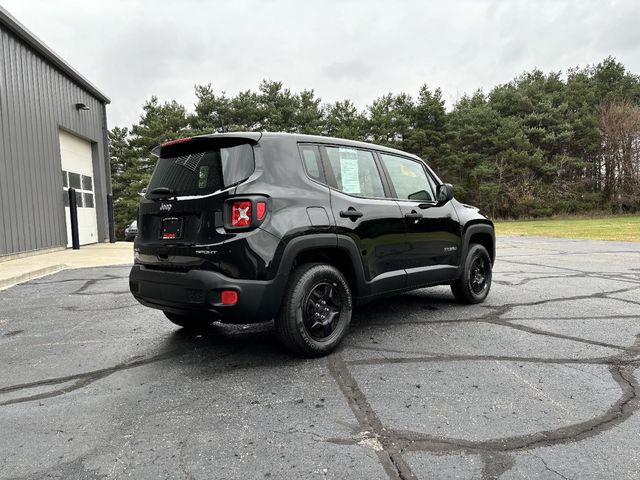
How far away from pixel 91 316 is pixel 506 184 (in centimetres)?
3890

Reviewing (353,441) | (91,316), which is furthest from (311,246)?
(91,316)

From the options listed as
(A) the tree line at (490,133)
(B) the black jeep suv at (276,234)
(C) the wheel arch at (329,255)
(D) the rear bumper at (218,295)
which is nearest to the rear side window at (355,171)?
→ (B) the black jeep suv at (276,234)

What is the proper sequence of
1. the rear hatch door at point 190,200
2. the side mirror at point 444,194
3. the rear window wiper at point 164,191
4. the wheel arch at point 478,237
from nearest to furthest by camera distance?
1. the rear hatch door at point 190,200
2. the rear window wiper at point 164,191
3. the side mirror at point 444,194
4. the wheel arch at point 478,237

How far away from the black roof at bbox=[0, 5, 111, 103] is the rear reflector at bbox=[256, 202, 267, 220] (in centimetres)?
1143

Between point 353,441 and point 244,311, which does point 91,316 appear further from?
point 353,441

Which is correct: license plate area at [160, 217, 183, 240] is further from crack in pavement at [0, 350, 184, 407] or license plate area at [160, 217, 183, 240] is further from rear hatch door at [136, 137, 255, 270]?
crack in pavement at [0, 350, 184, 407]

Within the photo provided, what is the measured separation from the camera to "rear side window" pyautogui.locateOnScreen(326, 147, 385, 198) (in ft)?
12.7

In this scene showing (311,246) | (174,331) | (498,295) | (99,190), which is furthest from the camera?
(99,190)

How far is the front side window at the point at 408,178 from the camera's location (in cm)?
448

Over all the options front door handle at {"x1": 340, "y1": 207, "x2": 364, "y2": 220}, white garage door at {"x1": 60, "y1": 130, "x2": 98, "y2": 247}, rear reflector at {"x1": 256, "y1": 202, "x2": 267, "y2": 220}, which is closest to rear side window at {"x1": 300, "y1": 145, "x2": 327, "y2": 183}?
front door handle at {"x1": 340, "y1": 207, "x2": 364, "y2": 220}

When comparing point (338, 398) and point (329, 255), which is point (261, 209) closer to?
point (329, 255)

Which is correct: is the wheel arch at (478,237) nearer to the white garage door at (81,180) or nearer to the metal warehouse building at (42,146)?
the metal warehouse building at (42,146)

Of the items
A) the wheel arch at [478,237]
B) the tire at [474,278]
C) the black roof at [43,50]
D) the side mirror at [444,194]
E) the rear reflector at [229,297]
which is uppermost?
the black roof at [43,50]

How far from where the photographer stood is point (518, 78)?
46.3 m
